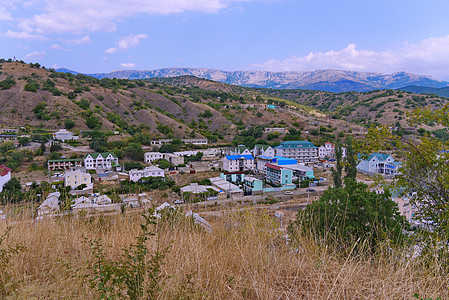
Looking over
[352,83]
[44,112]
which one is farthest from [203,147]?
[352,83]

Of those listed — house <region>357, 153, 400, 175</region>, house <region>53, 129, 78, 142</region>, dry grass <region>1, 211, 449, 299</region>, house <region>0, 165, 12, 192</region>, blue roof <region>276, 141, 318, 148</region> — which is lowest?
house <region>357, 153, 400, 175</region>

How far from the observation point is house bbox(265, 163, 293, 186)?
63.4 ft

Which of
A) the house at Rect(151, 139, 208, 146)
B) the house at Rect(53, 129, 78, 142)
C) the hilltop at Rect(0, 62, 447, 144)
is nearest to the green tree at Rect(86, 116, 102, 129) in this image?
the hilltop at Rect(0, 62, 447, 144)

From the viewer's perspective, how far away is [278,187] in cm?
1884

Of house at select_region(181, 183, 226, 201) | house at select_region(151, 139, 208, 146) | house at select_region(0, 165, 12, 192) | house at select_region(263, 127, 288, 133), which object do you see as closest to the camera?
house at select_region(181, 183, 226, 201)

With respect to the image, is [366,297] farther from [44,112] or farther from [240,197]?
[44,112]

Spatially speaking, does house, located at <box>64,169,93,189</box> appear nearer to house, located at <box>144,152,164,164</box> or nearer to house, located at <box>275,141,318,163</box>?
house, located at <box>144,152,164,164</box>

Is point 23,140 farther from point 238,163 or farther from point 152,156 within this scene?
point 238,163

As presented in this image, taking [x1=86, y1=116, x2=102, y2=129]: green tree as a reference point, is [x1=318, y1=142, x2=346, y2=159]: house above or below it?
below

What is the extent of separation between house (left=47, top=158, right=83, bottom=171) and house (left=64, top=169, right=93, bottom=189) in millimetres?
4630

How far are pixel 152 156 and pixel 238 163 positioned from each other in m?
8.09

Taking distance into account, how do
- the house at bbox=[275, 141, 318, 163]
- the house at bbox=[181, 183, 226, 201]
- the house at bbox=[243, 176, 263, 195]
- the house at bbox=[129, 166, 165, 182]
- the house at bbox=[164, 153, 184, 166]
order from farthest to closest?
the house at bbox=[275, 141, 318, 163] → the house at bbox=[164, 153, 184, 166] → the house at bbox=[129, 166, 165, 182] → the house at bbox=[243, 176, 263, 195] → the house at bbox=[181, 183, 226, 201]

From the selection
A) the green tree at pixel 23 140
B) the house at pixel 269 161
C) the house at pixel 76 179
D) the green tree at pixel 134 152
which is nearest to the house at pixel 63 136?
the green tree at pixel 23 140

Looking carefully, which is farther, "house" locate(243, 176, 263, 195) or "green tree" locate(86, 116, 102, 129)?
"green tree" locate(86, 116, 102, 129)
